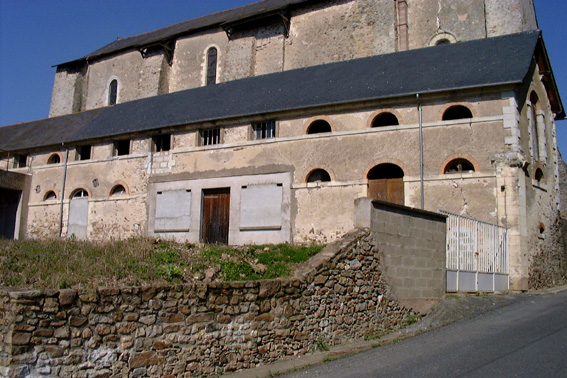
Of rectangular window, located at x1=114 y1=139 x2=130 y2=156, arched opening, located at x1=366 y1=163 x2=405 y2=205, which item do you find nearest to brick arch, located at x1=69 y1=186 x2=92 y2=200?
rectangular window, located at x1=114 y1=139 x2=130 y2=156

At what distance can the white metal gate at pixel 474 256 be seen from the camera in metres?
11.4

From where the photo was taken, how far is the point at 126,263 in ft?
27.0

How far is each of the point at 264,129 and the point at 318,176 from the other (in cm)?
274

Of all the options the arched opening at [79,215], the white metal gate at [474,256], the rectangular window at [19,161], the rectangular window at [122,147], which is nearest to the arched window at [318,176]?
the white metal gate at [474,256]

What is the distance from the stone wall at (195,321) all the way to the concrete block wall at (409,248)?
0.36 meters

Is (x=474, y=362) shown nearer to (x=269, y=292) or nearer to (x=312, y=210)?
(x=269, y=292)

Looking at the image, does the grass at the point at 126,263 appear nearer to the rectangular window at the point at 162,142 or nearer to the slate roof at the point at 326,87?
the slate roof at the point at 326,87

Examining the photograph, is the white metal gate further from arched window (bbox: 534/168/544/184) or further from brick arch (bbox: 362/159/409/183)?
arched window (bbox: 534/168/544/184)

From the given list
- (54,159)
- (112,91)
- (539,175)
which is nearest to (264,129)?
(539,175)

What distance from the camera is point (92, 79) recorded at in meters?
32.1

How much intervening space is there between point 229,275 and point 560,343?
5.11 metres

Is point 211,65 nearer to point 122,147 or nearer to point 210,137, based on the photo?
point 122,147

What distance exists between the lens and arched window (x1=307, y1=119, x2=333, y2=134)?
17094 millimetres

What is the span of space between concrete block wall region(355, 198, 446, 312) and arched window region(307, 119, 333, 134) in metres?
6.73
